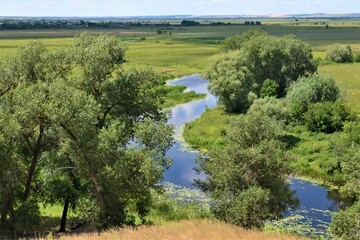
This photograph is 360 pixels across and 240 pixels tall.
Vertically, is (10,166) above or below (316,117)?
above

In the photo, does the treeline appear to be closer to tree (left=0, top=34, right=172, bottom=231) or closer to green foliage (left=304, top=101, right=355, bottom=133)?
green foliage (left=304, top=101, right=355, bottom=133)

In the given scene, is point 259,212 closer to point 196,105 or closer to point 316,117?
point 316,117

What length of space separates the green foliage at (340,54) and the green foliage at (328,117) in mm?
66390

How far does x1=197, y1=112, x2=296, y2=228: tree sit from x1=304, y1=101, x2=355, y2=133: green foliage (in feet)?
79.9

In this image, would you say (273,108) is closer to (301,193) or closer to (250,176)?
(301,193)

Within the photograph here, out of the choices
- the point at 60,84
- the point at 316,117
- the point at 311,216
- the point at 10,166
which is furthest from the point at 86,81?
the point at 316,117

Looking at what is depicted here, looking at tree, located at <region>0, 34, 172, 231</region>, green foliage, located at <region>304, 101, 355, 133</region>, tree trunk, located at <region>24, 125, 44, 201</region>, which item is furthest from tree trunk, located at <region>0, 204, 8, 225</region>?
green foliage, located at <region>304, 101, 355, 133</region>

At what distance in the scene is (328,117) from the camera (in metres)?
45.6

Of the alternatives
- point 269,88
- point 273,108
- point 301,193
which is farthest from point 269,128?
point 269,88

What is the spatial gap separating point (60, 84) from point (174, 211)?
12.0m

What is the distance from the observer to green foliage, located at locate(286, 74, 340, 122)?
51812 millimetres

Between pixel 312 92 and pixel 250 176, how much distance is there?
3284 cm

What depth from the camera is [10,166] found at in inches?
783

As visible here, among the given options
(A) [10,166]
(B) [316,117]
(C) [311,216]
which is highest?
(A) [10,166]
